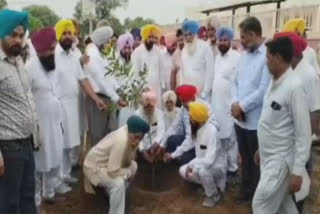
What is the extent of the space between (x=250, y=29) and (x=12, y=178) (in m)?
2.47

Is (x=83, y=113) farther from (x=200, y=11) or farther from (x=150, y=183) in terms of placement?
(x=200, y=11)

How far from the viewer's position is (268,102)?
314 cm

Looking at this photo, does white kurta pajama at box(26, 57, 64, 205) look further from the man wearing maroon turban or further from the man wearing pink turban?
the man wearing pink turban

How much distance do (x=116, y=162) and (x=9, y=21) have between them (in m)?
1.62

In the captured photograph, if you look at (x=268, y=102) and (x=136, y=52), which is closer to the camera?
(x=268, y=102)

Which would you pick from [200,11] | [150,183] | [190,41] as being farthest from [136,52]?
[200,11]

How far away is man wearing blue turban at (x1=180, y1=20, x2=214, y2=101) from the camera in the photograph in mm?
5629

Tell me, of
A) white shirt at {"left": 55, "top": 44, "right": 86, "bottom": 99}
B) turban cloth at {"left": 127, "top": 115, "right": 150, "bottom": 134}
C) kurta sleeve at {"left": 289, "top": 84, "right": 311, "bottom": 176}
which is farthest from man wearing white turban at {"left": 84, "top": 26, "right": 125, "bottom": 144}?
kurta sleeve at {"left": 289, "top": 84, "right": 311, "bottom": 176}

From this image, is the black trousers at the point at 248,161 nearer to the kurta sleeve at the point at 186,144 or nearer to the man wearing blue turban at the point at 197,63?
the kurta sleeve at the point at 186,144

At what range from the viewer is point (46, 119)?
4.36m

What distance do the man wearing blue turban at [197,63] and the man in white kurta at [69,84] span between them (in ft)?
4.13

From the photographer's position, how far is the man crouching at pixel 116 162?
4.09 m

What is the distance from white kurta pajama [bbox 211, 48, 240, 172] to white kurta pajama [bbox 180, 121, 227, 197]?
23.4 inches

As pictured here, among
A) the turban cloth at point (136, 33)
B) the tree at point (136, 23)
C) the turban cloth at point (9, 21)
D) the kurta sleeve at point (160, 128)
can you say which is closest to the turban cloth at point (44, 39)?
the turban cloth at point (9, 21)
